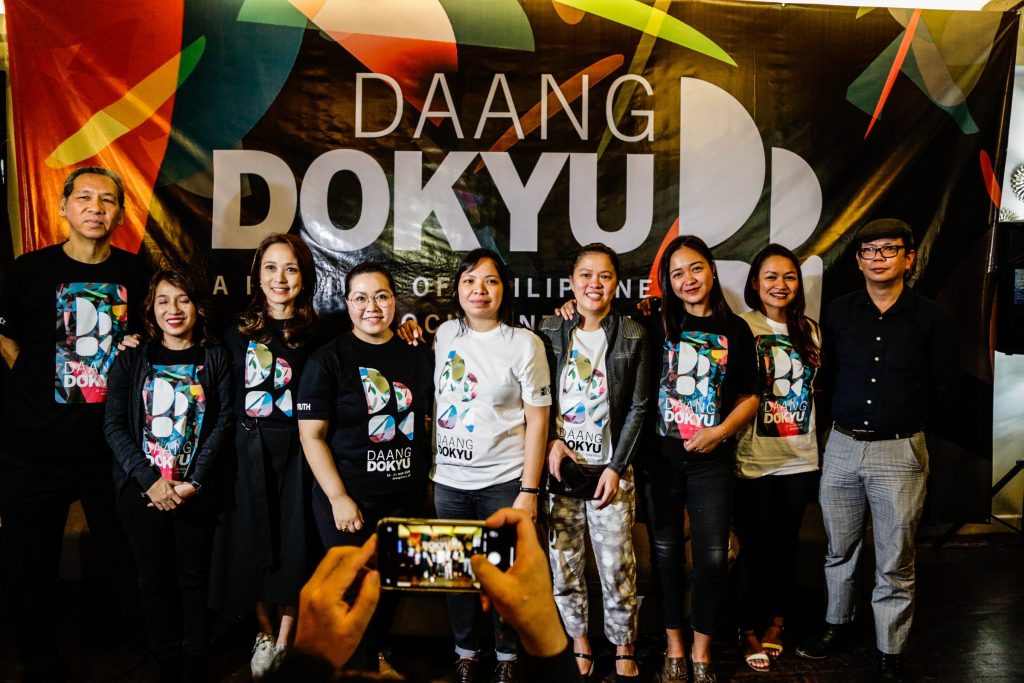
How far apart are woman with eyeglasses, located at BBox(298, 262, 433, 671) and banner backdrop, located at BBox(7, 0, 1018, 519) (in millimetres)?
950

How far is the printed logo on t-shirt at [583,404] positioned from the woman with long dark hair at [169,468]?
50.5 inches

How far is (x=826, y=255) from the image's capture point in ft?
10.6

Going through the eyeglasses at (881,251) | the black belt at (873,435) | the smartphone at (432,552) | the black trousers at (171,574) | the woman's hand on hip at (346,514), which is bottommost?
the black trousers at (171,574)

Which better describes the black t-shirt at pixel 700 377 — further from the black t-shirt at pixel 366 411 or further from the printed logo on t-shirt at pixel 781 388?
the black t-shirt at pixel 366 411

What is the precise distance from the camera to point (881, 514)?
98.7 inches

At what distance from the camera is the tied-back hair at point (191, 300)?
7.50ft

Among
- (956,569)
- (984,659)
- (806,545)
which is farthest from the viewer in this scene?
(956,569)

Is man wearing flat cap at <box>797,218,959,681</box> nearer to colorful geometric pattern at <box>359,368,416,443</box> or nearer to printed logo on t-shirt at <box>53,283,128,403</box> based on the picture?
colorful geometric pattern at <box>359,368,416,443</box>

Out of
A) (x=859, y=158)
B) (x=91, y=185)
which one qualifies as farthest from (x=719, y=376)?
(x=91, y=185)

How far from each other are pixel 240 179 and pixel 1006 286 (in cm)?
394

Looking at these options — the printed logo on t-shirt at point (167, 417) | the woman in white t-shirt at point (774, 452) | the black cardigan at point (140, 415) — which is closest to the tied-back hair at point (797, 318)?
the woman in white t-shirt at point (774, 452)

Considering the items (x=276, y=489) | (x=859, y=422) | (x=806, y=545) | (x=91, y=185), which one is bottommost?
(x=806, y=545)

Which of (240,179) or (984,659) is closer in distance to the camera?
(984,659)

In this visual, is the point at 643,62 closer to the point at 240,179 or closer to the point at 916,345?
the point at 916,345
